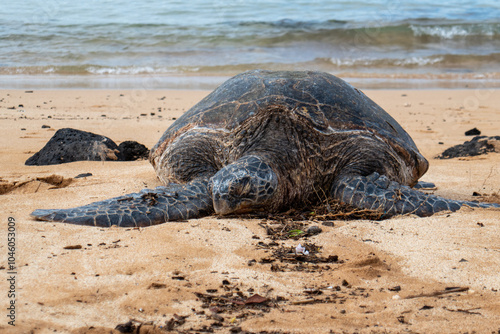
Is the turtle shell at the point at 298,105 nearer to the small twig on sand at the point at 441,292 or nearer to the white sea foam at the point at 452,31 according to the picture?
the small twig on sand at the point at 441,292

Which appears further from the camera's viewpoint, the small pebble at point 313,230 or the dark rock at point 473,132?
the dark rock at point 473,132

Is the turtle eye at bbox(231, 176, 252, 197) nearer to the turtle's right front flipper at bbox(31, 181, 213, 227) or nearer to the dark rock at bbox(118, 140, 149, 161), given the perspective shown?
the turtle's right front flipper at bbox(31, 181, 213, 227)

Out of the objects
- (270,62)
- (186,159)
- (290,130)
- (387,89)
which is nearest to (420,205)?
(290,130)

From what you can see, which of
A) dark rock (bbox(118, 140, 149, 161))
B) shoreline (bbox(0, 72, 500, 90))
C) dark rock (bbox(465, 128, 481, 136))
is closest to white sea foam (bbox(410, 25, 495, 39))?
shoreline (bbox(0, 72, 500, 90))

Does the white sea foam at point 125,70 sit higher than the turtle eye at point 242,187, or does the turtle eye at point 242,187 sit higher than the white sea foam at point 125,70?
the turtle eye at point 242,187

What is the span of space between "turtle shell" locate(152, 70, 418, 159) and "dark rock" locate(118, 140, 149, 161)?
168 cm

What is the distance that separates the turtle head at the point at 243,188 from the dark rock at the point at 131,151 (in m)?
3.21

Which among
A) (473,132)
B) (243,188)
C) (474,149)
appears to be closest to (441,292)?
(243,188)

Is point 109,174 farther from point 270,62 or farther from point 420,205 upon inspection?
point 270,62

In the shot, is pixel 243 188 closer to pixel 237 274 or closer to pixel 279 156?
pixel 279 156

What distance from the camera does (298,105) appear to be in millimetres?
5059

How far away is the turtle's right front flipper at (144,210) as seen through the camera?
3850 mm

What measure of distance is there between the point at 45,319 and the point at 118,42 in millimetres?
21996

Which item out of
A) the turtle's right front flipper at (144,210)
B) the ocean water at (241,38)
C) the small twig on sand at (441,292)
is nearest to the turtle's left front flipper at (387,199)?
the turtle's right front flipper at (144,210)
